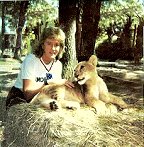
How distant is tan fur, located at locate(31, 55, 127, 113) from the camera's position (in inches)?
47.3

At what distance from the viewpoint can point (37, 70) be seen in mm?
1247

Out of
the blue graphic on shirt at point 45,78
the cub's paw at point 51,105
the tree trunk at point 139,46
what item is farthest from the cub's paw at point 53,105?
the tree trunk at point 139,46

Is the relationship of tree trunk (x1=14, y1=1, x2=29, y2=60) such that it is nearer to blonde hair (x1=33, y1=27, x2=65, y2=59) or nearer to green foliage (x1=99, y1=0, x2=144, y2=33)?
blonde hair (x1=33, y1=27, x2=65, y2=59)

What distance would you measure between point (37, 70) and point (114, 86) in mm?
244

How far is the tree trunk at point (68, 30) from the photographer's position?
1.25 m

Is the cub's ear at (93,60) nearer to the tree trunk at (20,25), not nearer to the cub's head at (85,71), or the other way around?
the cub's head at (85,71)

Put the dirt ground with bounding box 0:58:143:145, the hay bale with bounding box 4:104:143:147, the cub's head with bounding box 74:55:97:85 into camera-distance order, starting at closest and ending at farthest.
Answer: the hay bale with bounding box 4:104:143:147 → the cub's head with bounding box 74:55:97:85 → the dirt ground with bounding box 0:58:143:145

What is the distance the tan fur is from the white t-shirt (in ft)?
0.11

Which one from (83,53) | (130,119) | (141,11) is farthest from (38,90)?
(141,11)

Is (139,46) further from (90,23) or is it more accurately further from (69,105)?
(69,105)

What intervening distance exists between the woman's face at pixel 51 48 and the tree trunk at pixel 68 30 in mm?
42

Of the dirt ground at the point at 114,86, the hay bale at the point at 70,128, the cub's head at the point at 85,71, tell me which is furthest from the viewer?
the dirt ground at the point at 114,86

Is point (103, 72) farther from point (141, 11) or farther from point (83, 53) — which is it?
point (141, 11)

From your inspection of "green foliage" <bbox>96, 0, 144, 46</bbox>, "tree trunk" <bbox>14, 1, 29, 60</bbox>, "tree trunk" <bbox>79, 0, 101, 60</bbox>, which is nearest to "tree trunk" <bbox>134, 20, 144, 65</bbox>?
"green foliage" <bbox>96, 0, 144, 46</bbox>
